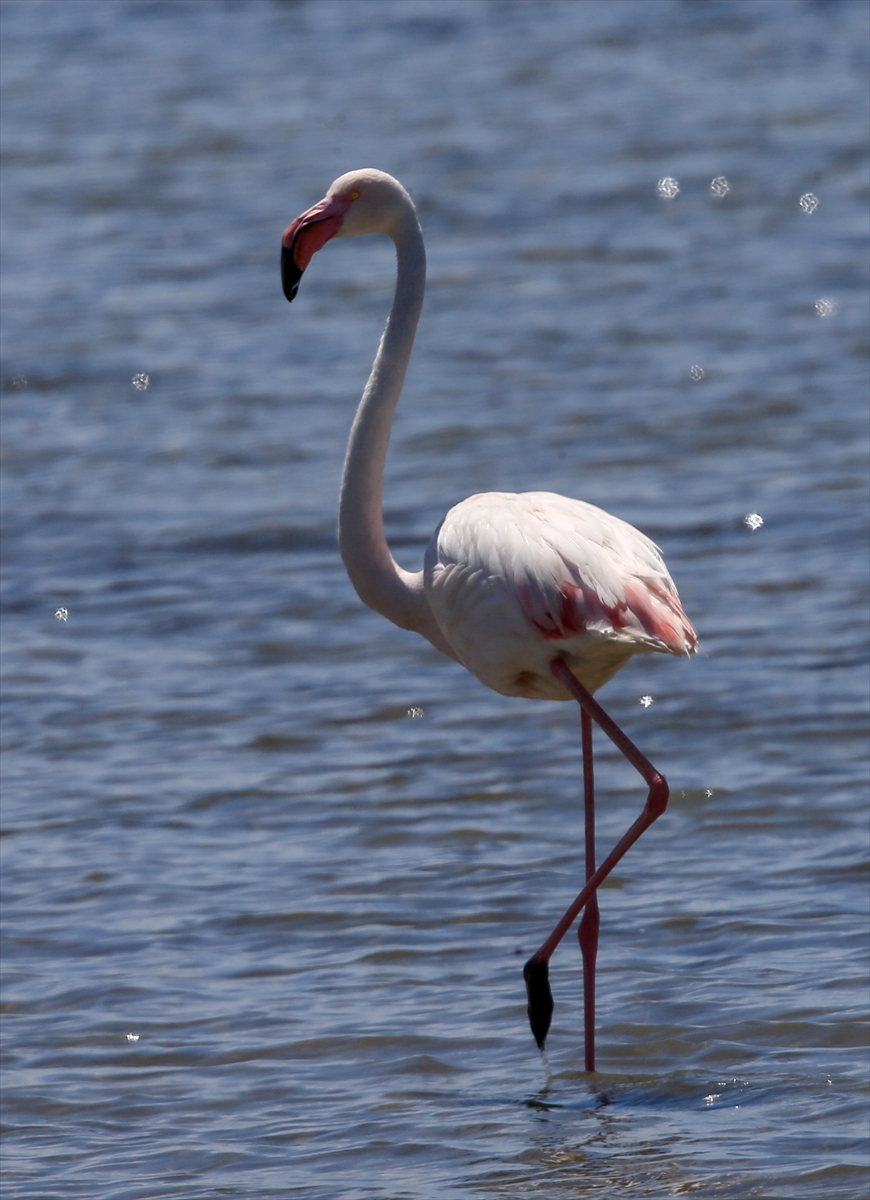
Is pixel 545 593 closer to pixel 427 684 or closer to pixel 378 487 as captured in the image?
pixel 378 487

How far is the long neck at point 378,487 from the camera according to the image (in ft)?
18.4

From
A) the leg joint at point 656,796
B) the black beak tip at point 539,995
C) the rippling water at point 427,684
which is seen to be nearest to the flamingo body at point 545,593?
the leg joint at point 656,796

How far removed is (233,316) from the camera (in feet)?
44.3

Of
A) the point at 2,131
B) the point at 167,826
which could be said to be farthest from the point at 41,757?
the point at 2,131

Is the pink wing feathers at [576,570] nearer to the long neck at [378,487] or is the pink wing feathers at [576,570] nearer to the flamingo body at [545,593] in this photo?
the flamingo body at [545,593]

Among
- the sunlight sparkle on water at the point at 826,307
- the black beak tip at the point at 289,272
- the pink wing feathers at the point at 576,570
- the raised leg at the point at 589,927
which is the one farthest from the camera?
the sunlight sparkle on water at the point at 826,307

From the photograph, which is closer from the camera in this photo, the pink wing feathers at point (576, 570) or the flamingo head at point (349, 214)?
the pink wing feathers at point (576, 570)

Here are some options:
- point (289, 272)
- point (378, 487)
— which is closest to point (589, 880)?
point (378, 487)

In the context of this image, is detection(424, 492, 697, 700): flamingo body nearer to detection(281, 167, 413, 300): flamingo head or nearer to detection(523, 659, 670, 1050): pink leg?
detection(523, 659, 670, 1050): pink leg

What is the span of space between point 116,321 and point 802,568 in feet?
20.2

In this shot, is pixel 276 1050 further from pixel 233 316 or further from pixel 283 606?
pixel 233 316

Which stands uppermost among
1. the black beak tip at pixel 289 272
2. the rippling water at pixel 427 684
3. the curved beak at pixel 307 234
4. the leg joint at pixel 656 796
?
the curved beak at pixel 307 234

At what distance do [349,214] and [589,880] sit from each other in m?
1.91

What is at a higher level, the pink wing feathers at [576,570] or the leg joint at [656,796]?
the pink wing feathers at [576,570]
